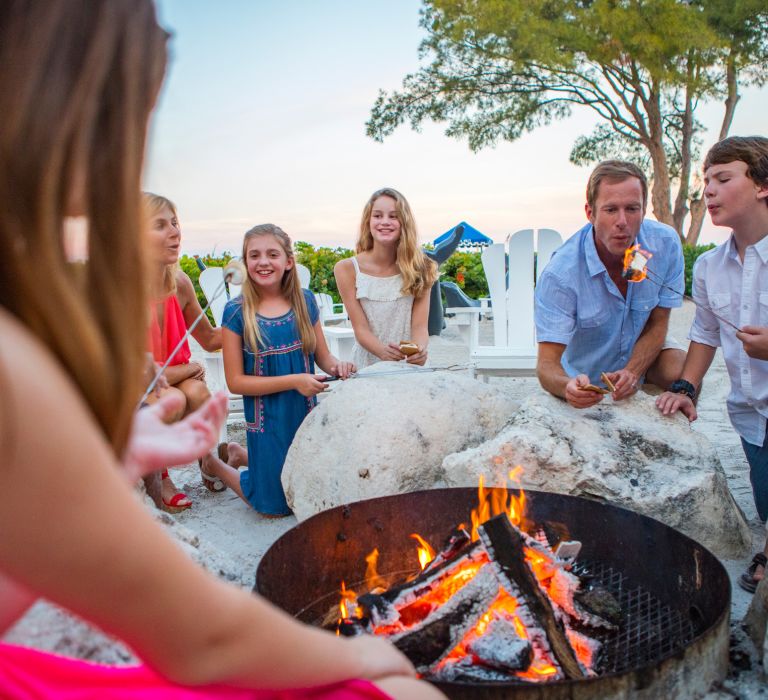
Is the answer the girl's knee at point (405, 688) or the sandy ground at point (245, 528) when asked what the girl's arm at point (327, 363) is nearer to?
the sandy ground at point (245, 528)

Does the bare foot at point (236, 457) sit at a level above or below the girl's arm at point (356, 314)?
below

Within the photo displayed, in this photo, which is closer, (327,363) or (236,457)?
(327,363)

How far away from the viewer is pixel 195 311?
4.47 m

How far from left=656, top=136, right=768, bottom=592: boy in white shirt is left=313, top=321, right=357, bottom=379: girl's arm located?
1.62 metres

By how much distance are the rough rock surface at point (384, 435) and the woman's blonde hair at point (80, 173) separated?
2.39 metres

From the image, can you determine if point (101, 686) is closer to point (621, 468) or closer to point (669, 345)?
point (621, 468)

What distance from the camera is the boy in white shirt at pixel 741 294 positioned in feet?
10.1

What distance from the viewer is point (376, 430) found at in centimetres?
316

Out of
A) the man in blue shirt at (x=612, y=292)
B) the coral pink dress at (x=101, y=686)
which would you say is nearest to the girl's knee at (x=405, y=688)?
the coral pink dress at (x=101, y=686)

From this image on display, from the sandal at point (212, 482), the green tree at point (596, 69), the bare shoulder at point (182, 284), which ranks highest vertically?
the green tree at point (596, 69)

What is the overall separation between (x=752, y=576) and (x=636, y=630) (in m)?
0.94

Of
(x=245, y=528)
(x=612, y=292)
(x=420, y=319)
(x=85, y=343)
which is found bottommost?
(x=245, y=528)

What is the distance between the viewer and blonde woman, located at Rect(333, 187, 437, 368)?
454 centimetres

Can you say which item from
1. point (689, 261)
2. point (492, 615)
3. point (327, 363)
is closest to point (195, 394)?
point (327, 363)
